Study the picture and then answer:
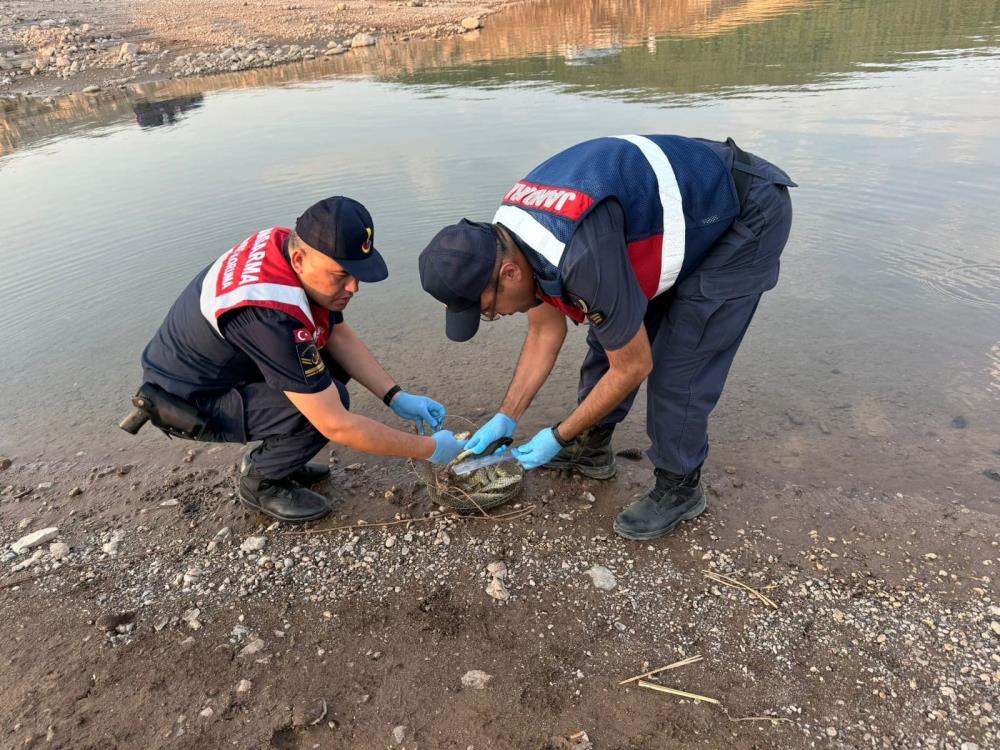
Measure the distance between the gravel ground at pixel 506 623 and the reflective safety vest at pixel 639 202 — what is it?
1301mm

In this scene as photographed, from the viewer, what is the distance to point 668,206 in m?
2.28

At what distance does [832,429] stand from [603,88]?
10978 millimetres

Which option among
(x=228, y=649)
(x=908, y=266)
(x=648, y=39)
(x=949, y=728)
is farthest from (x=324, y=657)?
(x=648, y=39)

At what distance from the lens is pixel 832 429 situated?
3768mm

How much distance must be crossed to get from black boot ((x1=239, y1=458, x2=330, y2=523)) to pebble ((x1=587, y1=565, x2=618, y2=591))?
1454 mm

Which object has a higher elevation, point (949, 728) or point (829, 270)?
point (829, 270)

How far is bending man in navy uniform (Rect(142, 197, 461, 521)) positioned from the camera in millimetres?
2498

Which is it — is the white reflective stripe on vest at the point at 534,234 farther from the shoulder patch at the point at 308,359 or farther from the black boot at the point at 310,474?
the black boot at the point at 310,474

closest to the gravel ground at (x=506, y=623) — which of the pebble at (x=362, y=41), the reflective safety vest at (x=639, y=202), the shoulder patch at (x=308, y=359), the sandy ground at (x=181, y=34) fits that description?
the shoulder patch at (x=308, y=359)

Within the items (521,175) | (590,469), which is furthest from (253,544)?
(521,175)

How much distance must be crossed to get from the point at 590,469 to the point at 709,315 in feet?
4.08

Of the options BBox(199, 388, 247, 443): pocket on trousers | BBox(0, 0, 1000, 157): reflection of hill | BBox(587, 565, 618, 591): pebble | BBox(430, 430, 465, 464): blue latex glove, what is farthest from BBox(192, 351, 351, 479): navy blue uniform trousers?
BBox(0, 0, 1000, 157): reflection of hill

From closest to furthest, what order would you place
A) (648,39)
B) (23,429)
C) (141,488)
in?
(141,488) < (23,429) < (648,39)

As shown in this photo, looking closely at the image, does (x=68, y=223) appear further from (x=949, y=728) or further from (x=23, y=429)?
(x=949, y=728)
